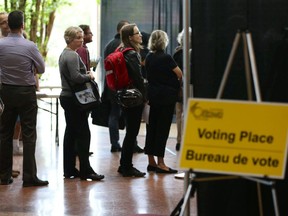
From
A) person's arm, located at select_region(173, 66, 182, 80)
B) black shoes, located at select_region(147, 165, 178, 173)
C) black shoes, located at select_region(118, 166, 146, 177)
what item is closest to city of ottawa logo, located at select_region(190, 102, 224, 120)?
person's arm, located at select_region(173, 66, 182, 80)

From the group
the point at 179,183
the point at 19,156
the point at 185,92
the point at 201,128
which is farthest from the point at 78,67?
the point at 201,128

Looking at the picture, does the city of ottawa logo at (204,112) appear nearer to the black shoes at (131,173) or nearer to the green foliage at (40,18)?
the black shoes at (131,173)

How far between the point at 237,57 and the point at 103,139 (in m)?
6.37

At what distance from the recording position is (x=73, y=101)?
7988 mm

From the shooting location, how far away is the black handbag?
7.93m

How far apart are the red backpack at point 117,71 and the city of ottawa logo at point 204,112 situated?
3.54m

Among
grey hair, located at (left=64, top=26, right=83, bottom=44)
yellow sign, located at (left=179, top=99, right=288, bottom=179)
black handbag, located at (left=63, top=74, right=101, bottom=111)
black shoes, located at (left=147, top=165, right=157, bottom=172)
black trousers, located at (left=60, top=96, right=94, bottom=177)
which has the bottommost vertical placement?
black shoes, located at (left=147, top=165, right=157, bottom=172)

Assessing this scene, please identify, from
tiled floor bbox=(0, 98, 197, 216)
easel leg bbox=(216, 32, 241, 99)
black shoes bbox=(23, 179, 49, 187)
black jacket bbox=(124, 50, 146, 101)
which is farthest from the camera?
black jacket bbox=(124, 50, 146, 101)

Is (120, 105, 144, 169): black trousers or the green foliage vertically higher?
the green foliage

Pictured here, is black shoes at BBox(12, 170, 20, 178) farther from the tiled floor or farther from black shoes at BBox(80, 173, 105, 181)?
black shoes at BBox(80, 173, 105, 181)

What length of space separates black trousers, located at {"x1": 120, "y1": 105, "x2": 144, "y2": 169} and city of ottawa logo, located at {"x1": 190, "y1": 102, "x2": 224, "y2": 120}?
3.52 m

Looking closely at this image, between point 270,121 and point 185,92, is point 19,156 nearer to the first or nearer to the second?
point 185,92

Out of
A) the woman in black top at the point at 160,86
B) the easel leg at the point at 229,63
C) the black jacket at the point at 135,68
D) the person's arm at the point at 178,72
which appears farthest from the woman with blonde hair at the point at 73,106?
the easel leg at the point at 229,63

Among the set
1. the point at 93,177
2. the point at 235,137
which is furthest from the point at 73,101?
the point at 235,137
